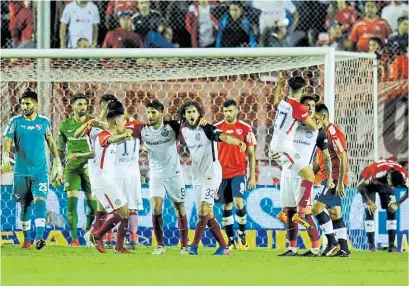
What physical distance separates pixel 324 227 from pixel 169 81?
4.24 metres

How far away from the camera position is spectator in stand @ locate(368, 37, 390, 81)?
15343mm

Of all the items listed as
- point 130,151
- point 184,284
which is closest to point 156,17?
point 130,151

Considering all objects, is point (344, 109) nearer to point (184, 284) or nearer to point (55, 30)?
point (55, 30)

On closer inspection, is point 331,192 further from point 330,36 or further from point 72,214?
point 330,36

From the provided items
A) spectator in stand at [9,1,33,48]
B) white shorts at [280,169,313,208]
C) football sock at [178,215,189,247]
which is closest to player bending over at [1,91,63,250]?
football sock at [178,215,189,247]

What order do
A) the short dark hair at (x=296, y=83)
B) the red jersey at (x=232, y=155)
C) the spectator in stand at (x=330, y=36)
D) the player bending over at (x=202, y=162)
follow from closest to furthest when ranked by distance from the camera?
1. the short dark hair at (x=296, y=83)
2. the player bending over at (x=202, y=162)
3. the red jersey at (x=232, y=155)
4. the spectator in stand at (x=330, y=36)

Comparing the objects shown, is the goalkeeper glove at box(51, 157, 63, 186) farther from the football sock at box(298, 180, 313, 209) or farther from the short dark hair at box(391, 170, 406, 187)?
the short dark hair at box(391, 170, 406, 187)

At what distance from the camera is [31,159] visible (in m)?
12.7

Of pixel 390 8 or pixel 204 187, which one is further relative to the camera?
pixel 390 8

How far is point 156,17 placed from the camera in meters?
16.6

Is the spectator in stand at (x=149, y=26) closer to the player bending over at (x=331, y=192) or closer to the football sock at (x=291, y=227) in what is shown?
the player bending over at (x=331, y=192)

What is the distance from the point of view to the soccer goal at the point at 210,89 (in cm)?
1376

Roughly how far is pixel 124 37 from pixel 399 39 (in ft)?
12.7

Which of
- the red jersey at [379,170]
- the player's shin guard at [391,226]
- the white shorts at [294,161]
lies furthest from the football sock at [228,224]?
the player's shin guard at [391,226]
